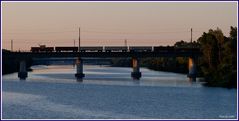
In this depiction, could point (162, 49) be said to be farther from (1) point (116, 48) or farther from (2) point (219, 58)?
(2) point (219, 58)

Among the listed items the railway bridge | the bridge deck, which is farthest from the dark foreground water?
the bridge deck

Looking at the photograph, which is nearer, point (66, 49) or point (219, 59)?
point (219, 59)

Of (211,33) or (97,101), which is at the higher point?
(211,33)

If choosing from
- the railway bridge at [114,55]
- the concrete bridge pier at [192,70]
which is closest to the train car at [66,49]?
the railway bridge at [114,55]

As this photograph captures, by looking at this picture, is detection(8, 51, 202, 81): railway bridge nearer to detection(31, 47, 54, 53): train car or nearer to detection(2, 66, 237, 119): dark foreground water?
detection(31, 47, 54, 53): train car

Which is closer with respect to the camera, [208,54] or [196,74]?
[208,54]

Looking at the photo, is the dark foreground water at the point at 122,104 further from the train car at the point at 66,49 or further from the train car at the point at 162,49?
the train car at the point at 66,49

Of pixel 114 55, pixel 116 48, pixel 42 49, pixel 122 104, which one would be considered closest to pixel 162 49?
pixel 116 48

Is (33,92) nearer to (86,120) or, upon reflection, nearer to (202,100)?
(202,100)

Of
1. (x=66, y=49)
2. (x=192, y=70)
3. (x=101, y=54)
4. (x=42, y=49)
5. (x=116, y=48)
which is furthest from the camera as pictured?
(x=116, y=48)

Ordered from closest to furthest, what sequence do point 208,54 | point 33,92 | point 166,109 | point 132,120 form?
point 132,120 < point 166,109 < point 33,92 < point 208,54

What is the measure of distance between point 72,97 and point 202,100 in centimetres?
1805

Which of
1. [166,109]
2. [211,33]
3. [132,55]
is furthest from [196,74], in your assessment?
[166,109]

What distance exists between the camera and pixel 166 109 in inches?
2889
